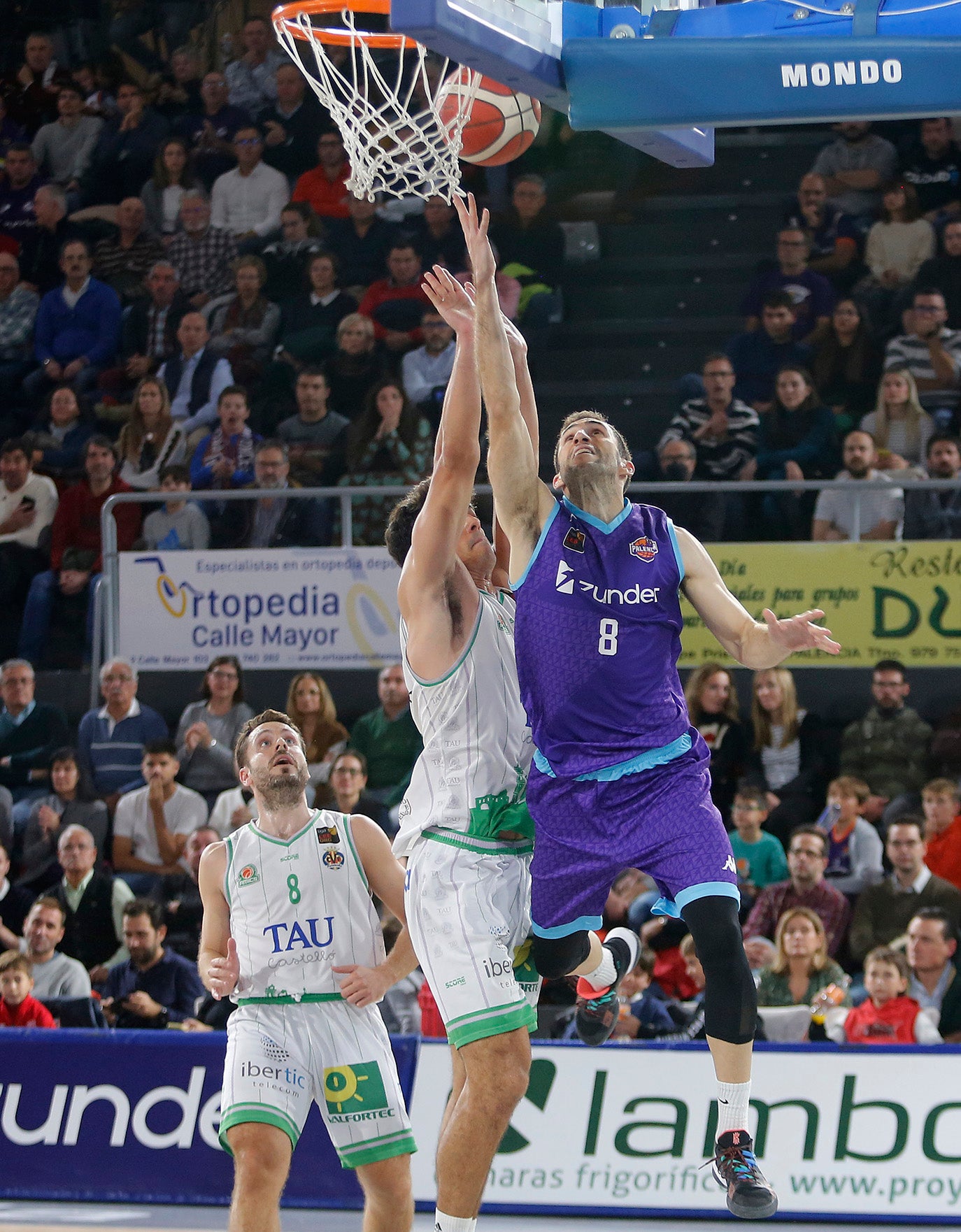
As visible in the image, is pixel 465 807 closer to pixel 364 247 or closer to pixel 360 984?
pixel 360 984

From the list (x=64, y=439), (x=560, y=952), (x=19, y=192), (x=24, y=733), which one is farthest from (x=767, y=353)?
(x=560, y=952)

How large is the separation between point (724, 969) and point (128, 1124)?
436cm

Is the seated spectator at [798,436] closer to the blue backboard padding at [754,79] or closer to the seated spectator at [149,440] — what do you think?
the seated spectator at [149,440]

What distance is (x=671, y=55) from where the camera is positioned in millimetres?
5066

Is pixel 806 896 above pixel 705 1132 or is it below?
above

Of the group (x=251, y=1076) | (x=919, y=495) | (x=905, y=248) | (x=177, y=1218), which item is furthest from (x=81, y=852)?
(x=905, y=248)

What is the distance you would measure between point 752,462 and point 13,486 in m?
5.35

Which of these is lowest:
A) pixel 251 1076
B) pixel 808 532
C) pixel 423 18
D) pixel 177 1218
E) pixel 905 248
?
pixel 177 1218

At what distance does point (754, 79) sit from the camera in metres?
4.99

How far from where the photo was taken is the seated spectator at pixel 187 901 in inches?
396

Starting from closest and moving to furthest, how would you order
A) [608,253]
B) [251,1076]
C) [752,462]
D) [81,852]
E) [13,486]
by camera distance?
[251,1076] < [81,852] < [752,462] < [13,486] < [608,253]

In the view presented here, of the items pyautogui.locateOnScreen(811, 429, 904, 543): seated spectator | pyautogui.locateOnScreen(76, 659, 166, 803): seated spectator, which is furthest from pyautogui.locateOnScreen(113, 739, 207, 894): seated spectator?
pyautogui.locateOnScreen(811, 429, 904, 543): seated spectator

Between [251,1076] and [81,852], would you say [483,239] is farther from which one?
[81,852]

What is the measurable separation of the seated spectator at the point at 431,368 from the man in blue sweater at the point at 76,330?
2934mm
